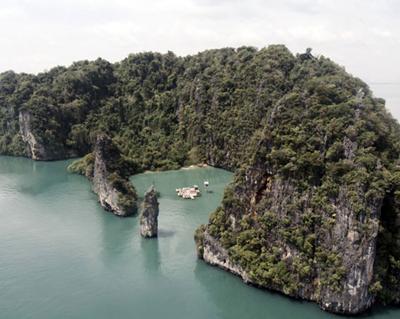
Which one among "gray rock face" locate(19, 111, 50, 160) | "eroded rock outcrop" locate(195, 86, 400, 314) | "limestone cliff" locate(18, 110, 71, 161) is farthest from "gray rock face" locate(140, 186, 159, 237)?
"gray rock face" locate(19, 111, 50, 160)

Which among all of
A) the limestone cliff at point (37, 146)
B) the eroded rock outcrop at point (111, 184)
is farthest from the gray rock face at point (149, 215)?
the limestone cliff at point (37, 146)

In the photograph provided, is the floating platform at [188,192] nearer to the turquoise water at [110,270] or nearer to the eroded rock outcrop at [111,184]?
the turquoise water at [110,270]

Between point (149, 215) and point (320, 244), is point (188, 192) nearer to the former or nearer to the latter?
point (149, 215)

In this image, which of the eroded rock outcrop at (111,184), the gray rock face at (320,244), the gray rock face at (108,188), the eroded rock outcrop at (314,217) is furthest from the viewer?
the eroded rock outcrop at (111,184)

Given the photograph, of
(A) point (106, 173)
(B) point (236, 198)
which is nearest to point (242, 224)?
(B) point (236, 198)

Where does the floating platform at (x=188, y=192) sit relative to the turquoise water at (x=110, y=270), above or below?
above

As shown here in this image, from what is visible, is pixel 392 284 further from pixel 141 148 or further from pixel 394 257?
pixel 141 148

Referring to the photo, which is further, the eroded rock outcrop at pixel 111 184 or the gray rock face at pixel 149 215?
the eroded rock outcrop at pixel 111 184

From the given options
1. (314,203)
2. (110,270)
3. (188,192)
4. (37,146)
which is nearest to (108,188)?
(188,192)
